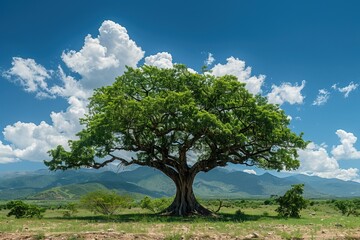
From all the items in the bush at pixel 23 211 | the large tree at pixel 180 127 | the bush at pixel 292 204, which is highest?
the large tree at pixel 180 127

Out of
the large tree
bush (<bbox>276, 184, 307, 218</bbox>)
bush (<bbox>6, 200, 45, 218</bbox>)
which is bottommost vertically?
bush (<bbox>6, 200, 45, 218</bbox>)

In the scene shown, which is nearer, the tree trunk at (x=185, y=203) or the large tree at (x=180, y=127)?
the large tree at (x=180, y=127)

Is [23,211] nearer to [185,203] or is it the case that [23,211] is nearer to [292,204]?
[185,203]

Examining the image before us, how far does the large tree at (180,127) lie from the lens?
33156mm

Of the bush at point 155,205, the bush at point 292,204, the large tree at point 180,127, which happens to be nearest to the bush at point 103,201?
the large tree at point 180,127

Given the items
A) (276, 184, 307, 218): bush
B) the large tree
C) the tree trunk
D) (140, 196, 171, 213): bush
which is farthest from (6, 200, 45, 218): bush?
(276, 184, 307, 218): bush

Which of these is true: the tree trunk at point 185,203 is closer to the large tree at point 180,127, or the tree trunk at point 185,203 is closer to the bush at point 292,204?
the large tree at point 180,127

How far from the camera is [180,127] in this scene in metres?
36.2

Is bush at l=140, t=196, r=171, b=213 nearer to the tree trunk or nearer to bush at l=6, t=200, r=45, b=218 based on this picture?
the tree trunk

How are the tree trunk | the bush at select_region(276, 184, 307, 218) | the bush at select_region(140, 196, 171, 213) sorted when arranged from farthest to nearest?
1. the bush at select_region(140, 196, 171, 213)
2. the bush at select_region(276, 184, 307, 218)
3. the tree trunk

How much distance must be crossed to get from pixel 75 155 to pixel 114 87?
7.71 m

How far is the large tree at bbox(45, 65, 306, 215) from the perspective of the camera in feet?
109

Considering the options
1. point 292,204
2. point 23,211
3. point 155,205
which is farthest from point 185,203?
point 155,205

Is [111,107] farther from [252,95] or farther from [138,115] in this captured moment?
[252,95]
